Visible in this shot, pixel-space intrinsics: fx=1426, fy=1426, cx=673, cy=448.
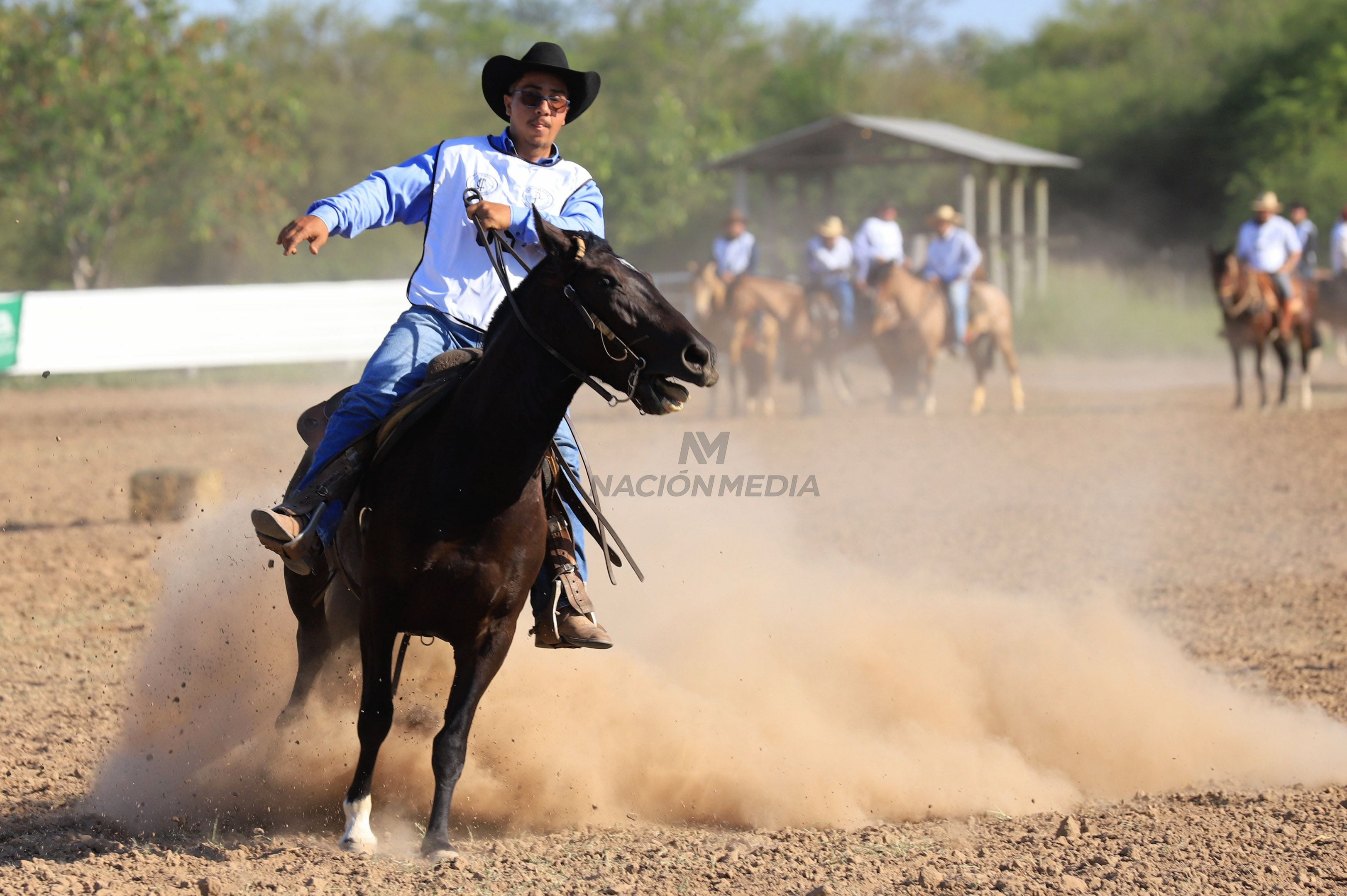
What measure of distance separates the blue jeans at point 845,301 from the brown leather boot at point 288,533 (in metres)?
15.7

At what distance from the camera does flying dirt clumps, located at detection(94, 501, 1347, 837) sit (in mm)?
5102

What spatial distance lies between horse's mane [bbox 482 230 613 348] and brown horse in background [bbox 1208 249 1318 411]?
14.7 meters

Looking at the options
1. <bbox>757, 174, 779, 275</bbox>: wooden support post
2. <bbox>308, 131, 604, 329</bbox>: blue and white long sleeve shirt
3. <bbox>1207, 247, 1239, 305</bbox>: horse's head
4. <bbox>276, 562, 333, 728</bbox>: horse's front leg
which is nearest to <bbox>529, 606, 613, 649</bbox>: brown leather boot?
<bbox>276, 562, 333, 728</bbox>: horse's front leg

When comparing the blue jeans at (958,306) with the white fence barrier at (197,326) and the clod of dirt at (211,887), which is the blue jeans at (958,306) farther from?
the clod of dirt at (211,887)

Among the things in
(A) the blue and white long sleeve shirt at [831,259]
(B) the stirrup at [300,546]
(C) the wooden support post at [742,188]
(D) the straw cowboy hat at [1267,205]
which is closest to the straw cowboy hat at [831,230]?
(A) the blue and white long sleeve shirt at [831,259]

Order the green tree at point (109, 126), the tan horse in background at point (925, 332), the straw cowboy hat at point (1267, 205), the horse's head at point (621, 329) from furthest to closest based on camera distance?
the green tree at point (109, 126)
the tan horse in background at point (925, 332)
the straw cowboy hat at point (1267, 205)
the horse's head at point (621, 329)

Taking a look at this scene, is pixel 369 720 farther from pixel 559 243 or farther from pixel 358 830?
pixel 559 243

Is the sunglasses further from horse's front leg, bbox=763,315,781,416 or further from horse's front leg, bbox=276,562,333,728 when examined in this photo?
horse's front leg, bbox=763,315,781,416

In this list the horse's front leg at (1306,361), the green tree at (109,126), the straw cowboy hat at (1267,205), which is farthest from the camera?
the green tree at (109,126)

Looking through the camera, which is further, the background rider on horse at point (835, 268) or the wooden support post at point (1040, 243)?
the wooden support post at point (1040, 243)

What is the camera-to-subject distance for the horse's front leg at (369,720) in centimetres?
454

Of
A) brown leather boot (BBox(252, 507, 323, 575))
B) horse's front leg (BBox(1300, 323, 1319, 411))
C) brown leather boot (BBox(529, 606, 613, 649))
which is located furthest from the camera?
horse's front leg (BBox(1300, 323, 1319, 411))

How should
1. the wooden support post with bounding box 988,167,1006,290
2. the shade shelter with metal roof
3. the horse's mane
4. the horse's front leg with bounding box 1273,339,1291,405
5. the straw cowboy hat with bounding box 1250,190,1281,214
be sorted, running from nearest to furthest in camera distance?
1. the horse's mane
2. the straw cowboy hat with bounding box 1250,190,1281,214
3. the horse's front leg with bounding box 1273,339,1291,405
4. the shade shelter with metal roof
5. the wooden support post with bounding box 988,167,1006,290

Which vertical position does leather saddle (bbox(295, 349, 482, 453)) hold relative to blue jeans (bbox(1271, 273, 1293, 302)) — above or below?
below
